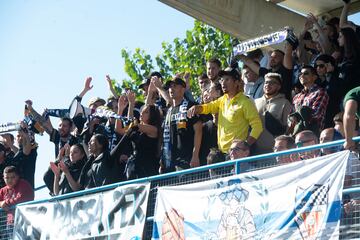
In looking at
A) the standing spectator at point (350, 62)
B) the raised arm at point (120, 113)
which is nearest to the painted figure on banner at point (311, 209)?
the standing spectator at point (350, 62)

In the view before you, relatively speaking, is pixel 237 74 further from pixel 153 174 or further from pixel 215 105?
pixel 153 174

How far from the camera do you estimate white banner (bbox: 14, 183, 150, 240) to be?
1279 centimetres

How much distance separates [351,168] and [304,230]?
86cm

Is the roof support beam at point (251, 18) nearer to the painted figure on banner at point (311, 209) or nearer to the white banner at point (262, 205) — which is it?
the white banner at point (262, 205)

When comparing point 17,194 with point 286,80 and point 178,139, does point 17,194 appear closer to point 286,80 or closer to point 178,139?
point 178,139

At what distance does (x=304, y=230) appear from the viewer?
10.3 meters

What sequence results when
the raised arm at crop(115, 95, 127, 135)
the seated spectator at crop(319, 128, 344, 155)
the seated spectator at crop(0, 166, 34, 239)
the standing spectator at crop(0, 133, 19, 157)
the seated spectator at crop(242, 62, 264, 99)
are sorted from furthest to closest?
the standing spectator at crop(0, 133, 19, 157)
the seated spectator at crop(0, 166, 34, 239)
the raised arm at crop(115, 95, 127, 135)
the seated spectator at crop(242, 62, 264, 99)
the seated spectator at crop(319, 128, 344, 155)

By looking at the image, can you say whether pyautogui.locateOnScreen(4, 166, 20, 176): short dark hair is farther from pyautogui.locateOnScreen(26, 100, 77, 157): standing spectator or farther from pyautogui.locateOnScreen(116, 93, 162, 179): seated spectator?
pyautogui.locateOnScreen(116, 93, 162, 179): seated spectator

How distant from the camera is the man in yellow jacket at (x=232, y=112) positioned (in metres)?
12.5

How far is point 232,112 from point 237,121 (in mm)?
137

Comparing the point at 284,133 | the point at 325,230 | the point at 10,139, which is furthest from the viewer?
the point at 10,139

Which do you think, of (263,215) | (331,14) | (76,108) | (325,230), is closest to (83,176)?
(76,108)

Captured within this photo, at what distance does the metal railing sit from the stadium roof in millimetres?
6183

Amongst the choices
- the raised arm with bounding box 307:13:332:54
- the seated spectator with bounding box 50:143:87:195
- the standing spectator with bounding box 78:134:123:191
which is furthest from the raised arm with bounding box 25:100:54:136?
the raised arm with bounding box 307:13:332:54
